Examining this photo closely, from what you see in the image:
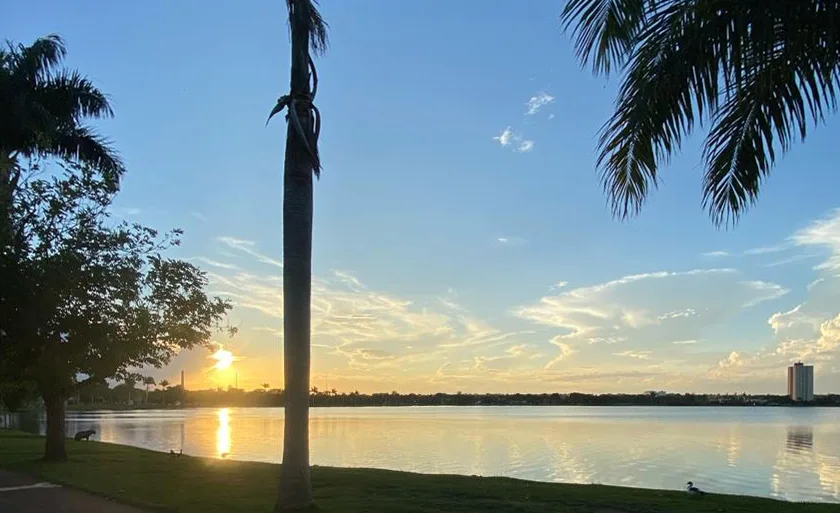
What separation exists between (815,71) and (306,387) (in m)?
8.32

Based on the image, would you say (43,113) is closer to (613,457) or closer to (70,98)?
(70,98)

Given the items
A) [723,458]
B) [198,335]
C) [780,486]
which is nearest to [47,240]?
[198,335]

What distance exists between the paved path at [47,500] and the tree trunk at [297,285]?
140 inches

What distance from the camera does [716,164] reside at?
776 centimetres

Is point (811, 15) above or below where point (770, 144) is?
above

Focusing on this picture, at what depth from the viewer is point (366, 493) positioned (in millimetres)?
15766

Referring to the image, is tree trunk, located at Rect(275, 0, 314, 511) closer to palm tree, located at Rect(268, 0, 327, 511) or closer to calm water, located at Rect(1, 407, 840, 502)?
palm tree, located at Rect(268, 0, 327, 511)

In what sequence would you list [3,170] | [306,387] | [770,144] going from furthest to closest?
[3,170]
[306,387]
[770,144]

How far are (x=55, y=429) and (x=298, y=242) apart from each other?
50.9 feet

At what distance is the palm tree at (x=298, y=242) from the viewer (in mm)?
11773

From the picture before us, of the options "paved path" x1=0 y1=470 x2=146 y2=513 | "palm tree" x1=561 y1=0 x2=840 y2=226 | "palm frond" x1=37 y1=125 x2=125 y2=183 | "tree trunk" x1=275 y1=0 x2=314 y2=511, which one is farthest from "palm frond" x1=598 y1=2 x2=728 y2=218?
"palm frond" x1=37 y1=125 x2=125 y2=183

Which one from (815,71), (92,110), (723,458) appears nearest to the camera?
(815,71)

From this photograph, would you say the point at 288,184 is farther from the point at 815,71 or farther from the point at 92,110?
the point at 92,110

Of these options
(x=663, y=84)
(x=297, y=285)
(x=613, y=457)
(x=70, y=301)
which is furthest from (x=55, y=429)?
(x=613, y=457)
